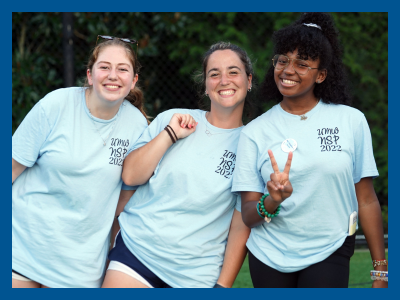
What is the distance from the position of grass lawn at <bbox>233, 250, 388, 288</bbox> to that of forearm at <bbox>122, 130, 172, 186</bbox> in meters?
1.53

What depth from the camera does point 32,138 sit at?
7.74 ft

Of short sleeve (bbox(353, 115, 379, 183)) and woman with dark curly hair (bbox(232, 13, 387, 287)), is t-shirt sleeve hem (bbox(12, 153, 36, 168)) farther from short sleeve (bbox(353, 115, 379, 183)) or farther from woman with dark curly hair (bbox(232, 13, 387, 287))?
short sleeve (bbox(353, 115, 379, 183))

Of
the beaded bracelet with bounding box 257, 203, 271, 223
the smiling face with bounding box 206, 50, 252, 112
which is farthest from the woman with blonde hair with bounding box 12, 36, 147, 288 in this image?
the beaded bracelet with bounding box 257, 203, 271, 223

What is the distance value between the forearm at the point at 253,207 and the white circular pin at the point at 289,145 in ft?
0.83

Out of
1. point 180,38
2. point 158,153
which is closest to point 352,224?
point 158,153

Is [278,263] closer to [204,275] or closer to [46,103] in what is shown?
[204,275]

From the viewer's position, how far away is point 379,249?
233 centimetres

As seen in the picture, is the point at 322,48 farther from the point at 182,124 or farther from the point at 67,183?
the point at 67,183

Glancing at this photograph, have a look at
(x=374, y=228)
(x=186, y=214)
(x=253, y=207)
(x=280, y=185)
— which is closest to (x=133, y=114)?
(x=186, y=214)

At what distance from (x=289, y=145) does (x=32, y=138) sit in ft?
4.15

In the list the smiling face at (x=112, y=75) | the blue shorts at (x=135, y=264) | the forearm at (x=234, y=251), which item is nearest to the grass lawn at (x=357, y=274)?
the forearm at (x=234, y=251)

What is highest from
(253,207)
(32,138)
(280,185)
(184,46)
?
(184,46)

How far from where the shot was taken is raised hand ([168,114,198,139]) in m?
2.44

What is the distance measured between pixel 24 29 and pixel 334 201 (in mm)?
3858
